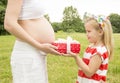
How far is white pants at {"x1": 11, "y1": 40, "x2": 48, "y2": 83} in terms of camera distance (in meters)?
3.17

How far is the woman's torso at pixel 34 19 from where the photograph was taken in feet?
10.3

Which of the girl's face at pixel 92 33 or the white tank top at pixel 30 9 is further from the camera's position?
the girl's face at pixel 92 33

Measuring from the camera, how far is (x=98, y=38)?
3693mm

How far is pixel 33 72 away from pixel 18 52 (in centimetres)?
22

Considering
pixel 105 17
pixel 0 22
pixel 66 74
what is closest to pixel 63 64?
pixel 66 74

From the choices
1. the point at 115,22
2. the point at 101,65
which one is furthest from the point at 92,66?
the point at 115,22

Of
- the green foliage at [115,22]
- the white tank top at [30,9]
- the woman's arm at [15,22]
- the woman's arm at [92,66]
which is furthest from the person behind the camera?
the green foliage at [115,22]

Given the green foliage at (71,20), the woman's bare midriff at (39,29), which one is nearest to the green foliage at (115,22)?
the green foliage at (71,20)

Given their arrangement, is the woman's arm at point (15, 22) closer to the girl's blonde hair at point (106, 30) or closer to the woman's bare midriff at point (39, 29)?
the woman's bare midriff at point (39, 29)

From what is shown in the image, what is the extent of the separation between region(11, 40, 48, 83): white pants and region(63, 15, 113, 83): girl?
0.55 meters

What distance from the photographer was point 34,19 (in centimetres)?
320

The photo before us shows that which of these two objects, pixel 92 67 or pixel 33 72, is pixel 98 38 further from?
pixel 33 72

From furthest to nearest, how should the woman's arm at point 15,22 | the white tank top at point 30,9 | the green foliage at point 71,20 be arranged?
the green foliage at point 71,20, the white tank top at point 30,9, the woman's arm at point 15,22

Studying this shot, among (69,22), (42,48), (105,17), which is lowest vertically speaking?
(69,22)
